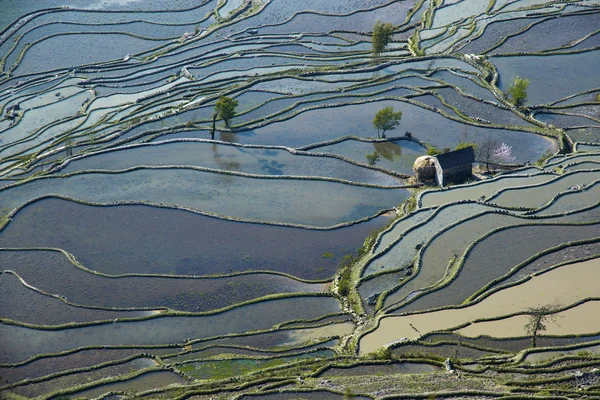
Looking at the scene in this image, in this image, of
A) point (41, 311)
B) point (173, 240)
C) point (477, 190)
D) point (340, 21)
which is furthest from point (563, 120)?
point (41, 311)

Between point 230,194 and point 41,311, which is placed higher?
point 230,194

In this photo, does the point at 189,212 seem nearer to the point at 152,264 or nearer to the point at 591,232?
the point at 152,264

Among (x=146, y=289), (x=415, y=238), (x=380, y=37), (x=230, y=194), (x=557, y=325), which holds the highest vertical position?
(x=380, y=37)

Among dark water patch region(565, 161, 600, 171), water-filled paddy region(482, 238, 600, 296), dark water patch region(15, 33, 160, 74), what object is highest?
dark water patch region(15, 33, 160, 74)

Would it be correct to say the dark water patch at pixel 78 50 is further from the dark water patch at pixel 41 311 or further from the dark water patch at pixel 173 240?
the dark water patch at pixel 41 311

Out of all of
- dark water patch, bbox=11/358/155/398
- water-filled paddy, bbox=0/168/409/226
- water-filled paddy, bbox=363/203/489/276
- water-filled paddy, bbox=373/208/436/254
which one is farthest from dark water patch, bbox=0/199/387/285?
dark water patch, bbox=11/358/155/398

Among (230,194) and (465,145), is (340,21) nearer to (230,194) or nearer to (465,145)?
(465,145)

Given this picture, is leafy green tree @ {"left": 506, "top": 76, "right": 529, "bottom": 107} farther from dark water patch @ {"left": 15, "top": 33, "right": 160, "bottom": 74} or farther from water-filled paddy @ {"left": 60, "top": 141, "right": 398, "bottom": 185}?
dark water patch @ {"left": 15, "top": 33, "right": 160, "bottom": 74}
